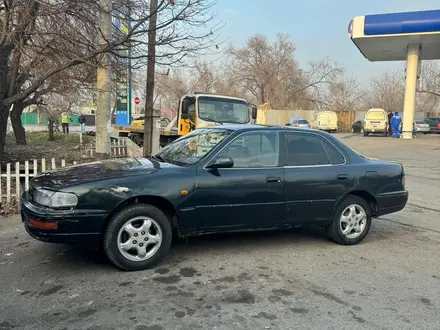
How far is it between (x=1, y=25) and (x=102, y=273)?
21.4ft

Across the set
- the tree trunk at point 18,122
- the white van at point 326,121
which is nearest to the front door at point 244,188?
the tree trunk at point 18,122

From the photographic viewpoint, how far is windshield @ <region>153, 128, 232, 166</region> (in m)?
4.86

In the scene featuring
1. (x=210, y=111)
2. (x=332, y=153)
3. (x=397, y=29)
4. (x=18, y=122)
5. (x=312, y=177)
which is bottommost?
(x=312, y=177)

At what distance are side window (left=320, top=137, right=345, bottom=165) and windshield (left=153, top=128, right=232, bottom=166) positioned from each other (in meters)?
1.31

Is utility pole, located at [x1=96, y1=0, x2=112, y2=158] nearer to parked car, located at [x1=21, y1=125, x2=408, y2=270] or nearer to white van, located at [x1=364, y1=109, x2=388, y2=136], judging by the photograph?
parked car, located at [x1=21, y1=125, x2=408, y2=270]

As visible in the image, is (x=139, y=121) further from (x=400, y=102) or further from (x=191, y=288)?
(x=400, y=102)

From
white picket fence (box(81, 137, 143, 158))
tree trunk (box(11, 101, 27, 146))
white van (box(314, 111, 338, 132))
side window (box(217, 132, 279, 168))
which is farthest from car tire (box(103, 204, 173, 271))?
white van (box(314, 111, 338, 132))

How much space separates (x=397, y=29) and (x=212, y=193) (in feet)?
75.2

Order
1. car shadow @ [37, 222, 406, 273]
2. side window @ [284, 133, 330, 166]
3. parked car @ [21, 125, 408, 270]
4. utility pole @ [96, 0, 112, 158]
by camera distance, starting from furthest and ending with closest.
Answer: utility pole @ [96, 0, 112, 158]
side window @ [284, 133, 330, 166]
car shadow @ [37, 222, 406, 273]
parked car @ [21, 125, 408, 270]

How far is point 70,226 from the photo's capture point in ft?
13.2

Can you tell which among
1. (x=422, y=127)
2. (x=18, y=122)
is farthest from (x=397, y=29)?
(x=18, y=122)

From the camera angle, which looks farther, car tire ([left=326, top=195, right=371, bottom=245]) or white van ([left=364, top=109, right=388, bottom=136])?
white van ([left=364, top=109, right=388, bottom=136])

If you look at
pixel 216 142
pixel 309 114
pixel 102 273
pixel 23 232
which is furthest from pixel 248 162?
pixel 309 114

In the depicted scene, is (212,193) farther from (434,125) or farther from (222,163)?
(434,125)
